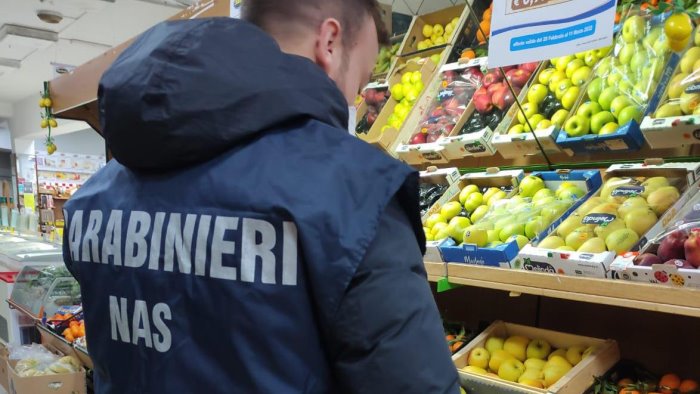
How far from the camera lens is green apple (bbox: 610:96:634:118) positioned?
1.80 metres

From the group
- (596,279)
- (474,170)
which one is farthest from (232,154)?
(474,170)

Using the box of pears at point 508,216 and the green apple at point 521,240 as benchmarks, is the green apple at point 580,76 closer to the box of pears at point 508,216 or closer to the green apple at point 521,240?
the box of pears at point 508,216

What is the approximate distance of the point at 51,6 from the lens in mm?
6184

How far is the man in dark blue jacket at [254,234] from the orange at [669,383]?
3.55 ft

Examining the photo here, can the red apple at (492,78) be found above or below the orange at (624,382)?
above

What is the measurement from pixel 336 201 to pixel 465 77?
76.5 inches

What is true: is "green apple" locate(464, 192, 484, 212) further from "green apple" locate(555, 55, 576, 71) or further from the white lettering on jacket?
the white lettering on jacket

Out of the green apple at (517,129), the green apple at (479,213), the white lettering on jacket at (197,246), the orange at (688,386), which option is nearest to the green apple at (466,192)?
the green apple at (479,213)

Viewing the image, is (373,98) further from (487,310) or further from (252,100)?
(252,100)

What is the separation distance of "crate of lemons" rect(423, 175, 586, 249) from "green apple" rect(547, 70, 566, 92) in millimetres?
395

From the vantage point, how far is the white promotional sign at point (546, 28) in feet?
4.49

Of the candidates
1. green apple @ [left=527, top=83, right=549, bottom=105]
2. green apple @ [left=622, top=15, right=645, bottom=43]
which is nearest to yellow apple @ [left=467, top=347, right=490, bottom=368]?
green apple @ [left=527, top=83, right=549, bottom=105]

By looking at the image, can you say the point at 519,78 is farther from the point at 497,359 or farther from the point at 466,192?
the point at 497,359

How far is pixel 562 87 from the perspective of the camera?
209cm
